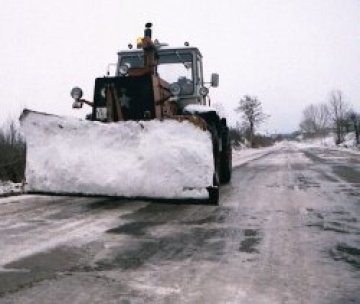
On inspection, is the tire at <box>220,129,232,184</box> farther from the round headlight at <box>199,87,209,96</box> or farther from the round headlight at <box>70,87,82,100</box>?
the round headlight at <box>70,87,82,100</box>

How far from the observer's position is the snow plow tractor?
664 centimetres

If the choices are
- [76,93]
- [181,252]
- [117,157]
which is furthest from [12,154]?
[181,252]

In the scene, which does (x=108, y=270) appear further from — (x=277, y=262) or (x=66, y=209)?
(x=66, y=209)

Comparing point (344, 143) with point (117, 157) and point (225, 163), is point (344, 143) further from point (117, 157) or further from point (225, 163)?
point (117, 157)

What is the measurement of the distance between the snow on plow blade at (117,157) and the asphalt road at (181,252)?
0.36m

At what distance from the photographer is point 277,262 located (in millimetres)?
4055

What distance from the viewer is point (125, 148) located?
22.8 feet

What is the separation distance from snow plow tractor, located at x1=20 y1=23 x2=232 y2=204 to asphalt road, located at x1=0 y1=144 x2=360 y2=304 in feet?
1.26

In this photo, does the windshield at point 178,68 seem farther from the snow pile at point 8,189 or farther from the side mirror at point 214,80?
the snow pile at point 8,189

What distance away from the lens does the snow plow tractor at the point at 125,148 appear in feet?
21.8

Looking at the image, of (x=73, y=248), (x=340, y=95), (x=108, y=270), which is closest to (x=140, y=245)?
(x=73, y=248)

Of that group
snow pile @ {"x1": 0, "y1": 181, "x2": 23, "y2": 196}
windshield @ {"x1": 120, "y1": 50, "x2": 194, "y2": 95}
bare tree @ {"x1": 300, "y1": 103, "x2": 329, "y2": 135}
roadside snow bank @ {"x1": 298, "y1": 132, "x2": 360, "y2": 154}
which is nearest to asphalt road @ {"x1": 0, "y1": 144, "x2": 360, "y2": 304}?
snow pile @ {"x1": 0, "y1": 181, "x2": 23, "y2": 196}

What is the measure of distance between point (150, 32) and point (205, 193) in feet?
12.1

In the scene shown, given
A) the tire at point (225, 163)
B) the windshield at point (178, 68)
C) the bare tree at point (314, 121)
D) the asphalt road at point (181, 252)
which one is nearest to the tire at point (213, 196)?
the asphalt road at point (181, 252)
